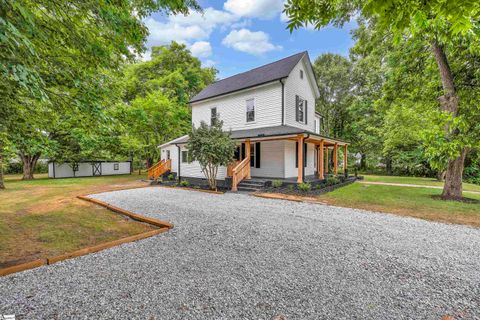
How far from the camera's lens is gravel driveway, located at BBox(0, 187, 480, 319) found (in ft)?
7.63

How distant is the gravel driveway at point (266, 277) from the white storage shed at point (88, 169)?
69.8 feet

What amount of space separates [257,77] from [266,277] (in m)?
12.9

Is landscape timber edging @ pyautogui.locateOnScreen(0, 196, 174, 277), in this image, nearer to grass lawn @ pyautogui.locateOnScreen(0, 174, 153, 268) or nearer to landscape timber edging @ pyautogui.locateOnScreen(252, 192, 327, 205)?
grass lawn @ pyautogui.locateOnScreen(0, 174, 153, 268)

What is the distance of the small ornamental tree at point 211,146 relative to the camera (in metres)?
9.98

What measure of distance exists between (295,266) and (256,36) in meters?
21.2

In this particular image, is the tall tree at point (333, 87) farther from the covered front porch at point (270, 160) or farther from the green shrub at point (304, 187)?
the green shrub at point (304, 187)

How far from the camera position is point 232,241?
4.25m

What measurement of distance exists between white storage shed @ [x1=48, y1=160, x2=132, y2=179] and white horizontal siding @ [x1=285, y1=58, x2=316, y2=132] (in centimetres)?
2078

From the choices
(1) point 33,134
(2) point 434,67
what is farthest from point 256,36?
(1) point 33,134

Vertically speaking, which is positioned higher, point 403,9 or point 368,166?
point 403,9

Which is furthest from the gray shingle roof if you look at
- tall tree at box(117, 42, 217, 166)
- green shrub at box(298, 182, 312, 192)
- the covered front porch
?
green shrub at box(298, 182, 312, 192)

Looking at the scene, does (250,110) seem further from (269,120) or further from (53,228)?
(53,228)

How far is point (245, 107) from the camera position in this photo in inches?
528

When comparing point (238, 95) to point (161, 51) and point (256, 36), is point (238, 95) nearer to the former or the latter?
point (256, 36)
